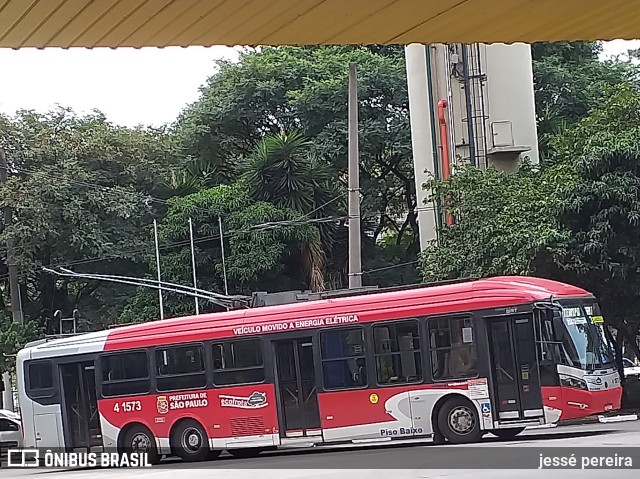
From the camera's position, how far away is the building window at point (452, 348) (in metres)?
17.5

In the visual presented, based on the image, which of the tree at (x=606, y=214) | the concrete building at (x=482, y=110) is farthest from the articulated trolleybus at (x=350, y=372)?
the concrete building at (x=482, y=110)

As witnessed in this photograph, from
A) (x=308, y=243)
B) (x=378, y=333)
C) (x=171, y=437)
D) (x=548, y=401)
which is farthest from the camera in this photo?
(x=308, y=243)

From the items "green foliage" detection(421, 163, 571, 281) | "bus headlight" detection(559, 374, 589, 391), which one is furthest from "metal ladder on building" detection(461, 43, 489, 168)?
"bus headlight" detection(559, 374, 589, 391)

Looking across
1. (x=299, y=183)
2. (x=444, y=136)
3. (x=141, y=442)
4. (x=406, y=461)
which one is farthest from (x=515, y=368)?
(x=299, y=183)

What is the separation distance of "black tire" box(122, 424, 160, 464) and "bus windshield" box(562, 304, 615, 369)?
26.6 feet

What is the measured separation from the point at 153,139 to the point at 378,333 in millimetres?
20216

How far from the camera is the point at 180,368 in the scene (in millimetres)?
19703

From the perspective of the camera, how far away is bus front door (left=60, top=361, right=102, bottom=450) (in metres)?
20.7

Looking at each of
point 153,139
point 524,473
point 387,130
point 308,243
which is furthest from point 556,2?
point 153,139

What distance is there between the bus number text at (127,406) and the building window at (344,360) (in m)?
4.09

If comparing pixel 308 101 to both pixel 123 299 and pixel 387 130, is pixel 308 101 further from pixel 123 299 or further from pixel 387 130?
pixel 123 299

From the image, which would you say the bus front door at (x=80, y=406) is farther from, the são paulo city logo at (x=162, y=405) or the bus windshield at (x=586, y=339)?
the bus windshield at (x=586, y=339)

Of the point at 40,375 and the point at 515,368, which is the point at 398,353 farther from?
the point at 40,375

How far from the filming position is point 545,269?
2339cm
